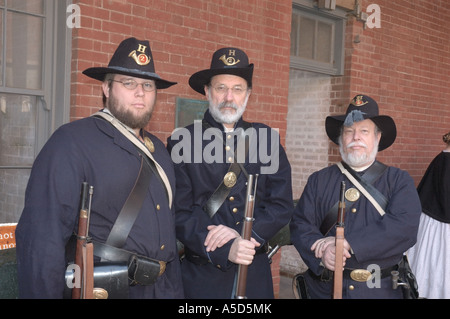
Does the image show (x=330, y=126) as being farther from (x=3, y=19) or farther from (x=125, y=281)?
(x=3, y=19)

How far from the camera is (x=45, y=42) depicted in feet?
13.9

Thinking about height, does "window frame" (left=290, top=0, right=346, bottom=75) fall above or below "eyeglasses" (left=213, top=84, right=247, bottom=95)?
above

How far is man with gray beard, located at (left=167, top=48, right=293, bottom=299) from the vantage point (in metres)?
2.93

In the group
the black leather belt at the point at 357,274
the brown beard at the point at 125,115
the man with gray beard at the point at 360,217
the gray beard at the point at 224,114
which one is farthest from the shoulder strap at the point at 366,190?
the brown beard at the point at 125,115

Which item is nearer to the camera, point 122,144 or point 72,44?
point 122,144

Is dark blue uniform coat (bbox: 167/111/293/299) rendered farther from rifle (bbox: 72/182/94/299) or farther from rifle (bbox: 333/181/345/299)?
rifle (bbox: 72/182/94/299)

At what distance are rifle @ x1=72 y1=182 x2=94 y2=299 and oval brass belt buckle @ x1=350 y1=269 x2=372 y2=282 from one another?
1586 millimetres

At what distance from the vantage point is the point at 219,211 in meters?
2.96

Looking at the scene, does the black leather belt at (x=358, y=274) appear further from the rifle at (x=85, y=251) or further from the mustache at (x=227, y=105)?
the rifle at (x=85, y=251)

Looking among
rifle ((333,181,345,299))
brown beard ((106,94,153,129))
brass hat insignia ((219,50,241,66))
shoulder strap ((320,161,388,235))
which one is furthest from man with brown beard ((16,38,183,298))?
shoulder strap ((320,161,388,235))

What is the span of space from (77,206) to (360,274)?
1.73 meters

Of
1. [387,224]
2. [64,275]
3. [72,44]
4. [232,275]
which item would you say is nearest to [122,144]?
[64,275]

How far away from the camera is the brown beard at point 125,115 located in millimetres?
2607

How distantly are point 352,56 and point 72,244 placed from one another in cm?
537
